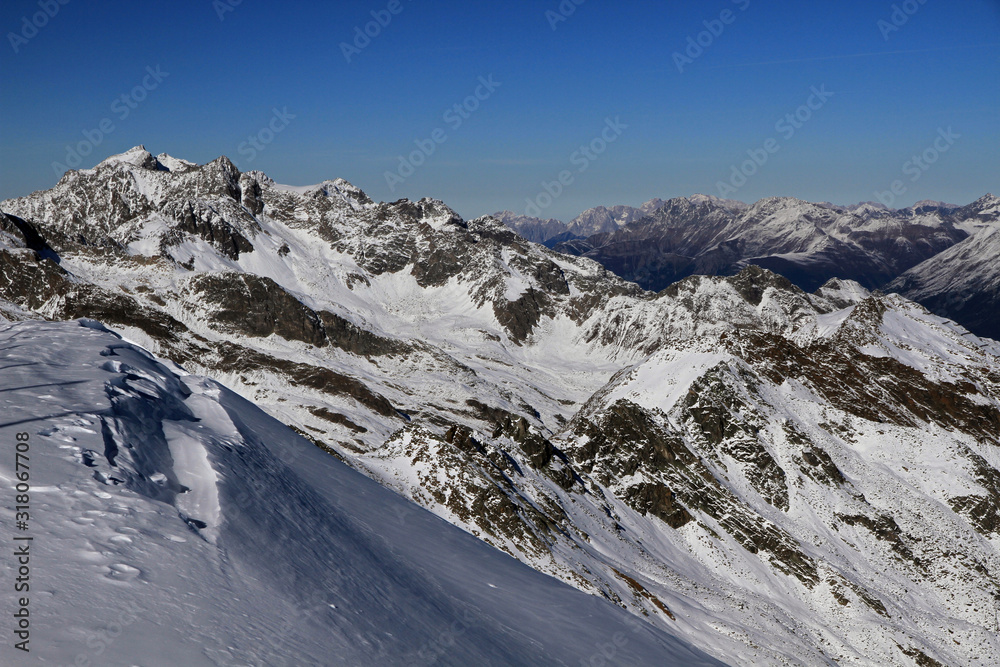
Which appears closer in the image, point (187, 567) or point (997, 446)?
point (187, 567)

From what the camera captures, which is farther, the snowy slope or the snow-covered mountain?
the snow-covered mountain

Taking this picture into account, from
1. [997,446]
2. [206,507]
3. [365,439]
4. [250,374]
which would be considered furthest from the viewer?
[250,374]

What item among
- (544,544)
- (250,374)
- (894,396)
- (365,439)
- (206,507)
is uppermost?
(894,396)

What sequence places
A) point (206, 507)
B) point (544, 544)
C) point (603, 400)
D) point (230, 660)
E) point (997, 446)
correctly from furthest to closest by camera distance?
point (603, 400) < point (997, 446) < point (544, 544) < point (206, 507) < point (230, 660)

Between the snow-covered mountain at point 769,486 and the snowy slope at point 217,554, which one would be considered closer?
the snowy slope at point 217,554

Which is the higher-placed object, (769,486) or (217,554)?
(769,486)

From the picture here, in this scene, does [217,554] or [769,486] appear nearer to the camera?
[217,554]

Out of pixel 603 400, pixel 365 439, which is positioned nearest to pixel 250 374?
pixel 365 439

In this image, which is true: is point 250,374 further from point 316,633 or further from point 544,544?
point 316,633
